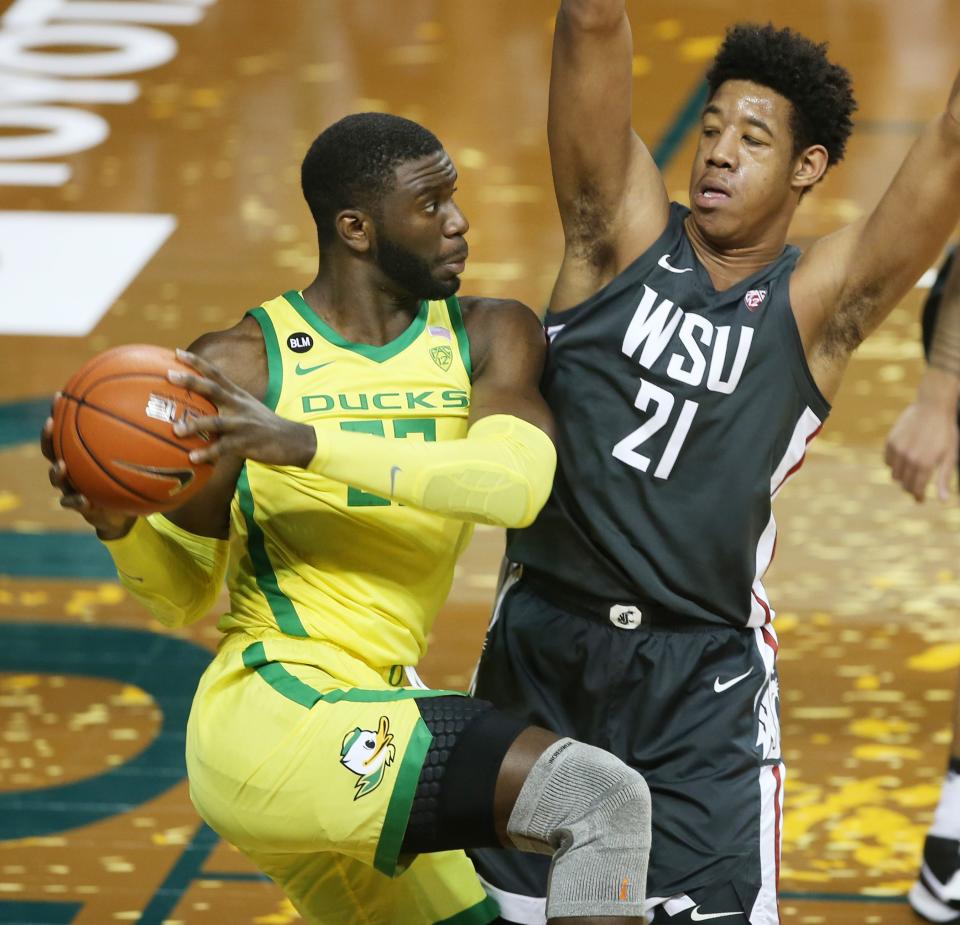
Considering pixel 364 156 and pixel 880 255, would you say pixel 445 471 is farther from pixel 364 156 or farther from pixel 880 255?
pixel 880 255

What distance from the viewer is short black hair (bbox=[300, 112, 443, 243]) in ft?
11.7

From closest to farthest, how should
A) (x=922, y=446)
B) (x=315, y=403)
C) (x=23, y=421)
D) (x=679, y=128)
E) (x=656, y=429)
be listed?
(x=315, y=403) → (x=656, y=429) → (x=922, y=446) → (x=23, y=421) → (x=679, y=128)

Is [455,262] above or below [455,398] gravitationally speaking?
above

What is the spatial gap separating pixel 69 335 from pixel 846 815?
421 centimetres

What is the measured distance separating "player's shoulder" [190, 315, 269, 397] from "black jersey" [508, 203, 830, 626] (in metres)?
0.67

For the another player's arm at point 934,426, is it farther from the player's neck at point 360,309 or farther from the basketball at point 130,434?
the basketball at point 130,434

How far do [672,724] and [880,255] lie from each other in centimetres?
103

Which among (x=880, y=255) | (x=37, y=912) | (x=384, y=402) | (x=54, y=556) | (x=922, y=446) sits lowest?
(x=37, y=912)

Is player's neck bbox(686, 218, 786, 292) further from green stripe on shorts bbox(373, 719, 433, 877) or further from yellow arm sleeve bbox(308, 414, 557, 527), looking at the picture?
green stripe on shorts bbox(373, 719, 433, 877)

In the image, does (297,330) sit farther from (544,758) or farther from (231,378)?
(544,758)

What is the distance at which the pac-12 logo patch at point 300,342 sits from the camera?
11.8 feet

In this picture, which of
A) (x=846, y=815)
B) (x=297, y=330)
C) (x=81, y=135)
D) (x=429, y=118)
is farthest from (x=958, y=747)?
(x=81, y=135)

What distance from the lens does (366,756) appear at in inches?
131

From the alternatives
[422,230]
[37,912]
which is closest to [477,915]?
[422,230]
